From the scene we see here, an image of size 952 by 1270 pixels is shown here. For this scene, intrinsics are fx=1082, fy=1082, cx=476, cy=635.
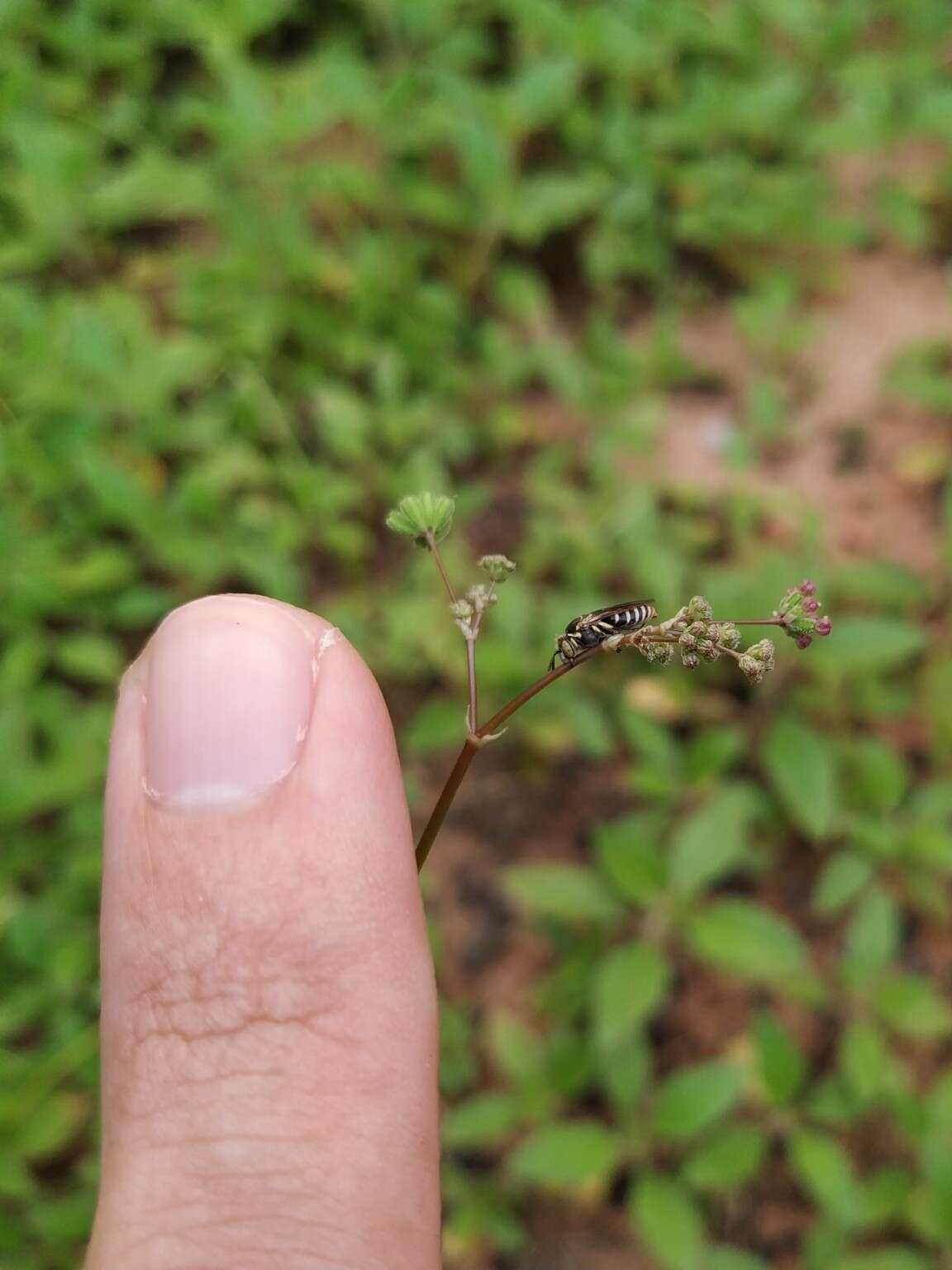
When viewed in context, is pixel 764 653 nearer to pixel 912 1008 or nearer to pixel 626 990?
pixel 626 990

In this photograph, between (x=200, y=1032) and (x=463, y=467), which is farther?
(x=463, y=467)

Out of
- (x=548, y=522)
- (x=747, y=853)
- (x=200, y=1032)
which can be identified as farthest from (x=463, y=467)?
(x=200, y=1032)

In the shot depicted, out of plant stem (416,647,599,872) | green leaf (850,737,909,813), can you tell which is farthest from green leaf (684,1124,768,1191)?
plant stem (416,647,599,872)

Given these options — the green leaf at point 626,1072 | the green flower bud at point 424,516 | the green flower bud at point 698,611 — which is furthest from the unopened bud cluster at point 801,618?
the green leaf at point 626,1072

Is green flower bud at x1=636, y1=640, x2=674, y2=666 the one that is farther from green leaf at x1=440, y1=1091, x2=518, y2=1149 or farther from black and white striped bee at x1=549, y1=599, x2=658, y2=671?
green leaf at x1=440, y1=1091, x2=518, y2=1149

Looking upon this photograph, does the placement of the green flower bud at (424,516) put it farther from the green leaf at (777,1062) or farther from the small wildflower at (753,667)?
the green leaf at (777,1062)

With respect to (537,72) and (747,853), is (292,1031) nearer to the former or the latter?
(747,853)

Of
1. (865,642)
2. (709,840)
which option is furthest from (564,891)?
(865,642)
